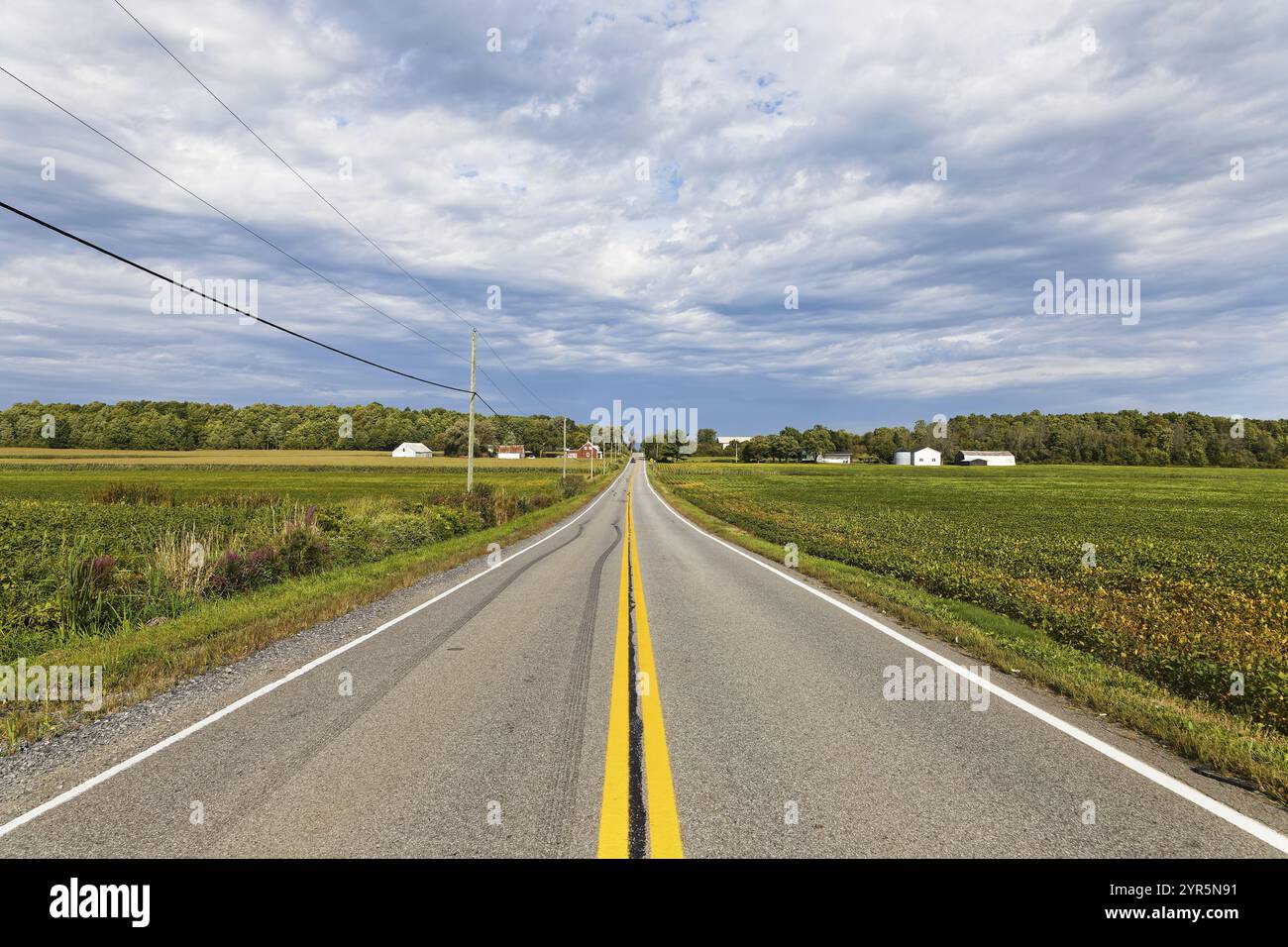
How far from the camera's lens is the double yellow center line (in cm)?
313

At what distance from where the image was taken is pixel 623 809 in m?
3.43

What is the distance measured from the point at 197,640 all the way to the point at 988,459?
165 meters

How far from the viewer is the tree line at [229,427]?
108m

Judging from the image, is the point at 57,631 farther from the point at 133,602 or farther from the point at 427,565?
the point at 427,565

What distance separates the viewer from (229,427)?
11762 centimetres

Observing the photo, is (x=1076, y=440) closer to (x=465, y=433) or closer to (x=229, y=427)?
(x=465, y=433)

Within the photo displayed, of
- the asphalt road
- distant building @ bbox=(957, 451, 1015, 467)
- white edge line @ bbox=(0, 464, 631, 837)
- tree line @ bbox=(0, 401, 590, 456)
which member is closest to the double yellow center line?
the asphalt road

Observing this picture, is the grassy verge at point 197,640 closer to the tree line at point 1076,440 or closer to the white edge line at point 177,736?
the white edge line at point 177,736

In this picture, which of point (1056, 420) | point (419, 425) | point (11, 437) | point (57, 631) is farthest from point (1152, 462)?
point (11, 437)

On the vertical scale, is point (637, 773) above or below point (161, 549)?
below

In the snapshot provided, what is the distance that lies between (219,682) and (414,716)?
8.50 feet

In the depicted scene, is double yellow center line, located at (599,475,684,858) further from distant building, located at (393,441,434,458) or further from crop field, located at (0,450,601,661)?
distant building, located at (393,441,434,458)

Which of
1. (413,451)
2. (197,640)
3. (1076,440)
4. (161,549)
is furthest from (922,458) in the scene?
(197,640)

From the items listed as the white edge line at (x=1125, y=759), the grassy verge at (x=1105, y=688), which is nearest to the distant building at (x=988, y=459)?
the grassy verge at (x=1105, y=688)
